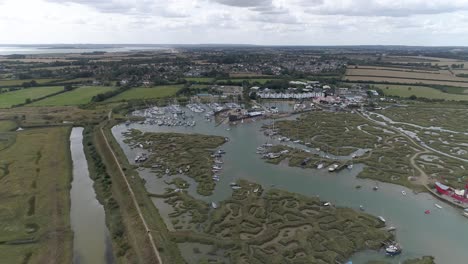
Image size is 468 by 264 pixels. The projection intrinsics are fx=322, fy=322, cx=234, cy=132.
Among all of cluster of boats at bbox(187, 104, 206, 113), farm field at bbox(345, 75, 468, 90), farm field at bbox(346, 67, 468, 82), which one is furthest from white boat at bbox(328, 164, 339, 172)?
farm field at bbox(346, 67, 468, 82)

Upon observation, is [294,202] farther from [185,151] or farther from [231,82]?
[231,82]

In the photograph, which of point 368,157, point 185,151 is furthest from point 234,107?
point 368,157

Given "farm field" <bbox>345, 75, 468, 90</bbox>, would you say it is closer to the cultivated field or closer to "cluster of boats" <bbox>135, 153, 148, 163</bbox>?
"cluster of boats" <bbox>135, 153, 148, 163</bbox>

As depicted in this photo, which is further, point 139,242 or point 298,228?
point 298,228

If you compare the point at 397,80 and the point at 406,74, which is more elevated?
the point at 406,74

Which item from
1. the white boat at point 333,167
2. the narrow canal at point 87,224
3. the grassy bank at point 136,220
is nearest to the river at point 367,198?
the white boat at point 333,167

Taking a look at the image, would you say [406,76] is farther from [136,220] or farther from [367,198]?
[136,220]

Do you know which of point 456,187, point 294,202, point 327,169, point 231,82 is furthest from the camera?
point 231,82

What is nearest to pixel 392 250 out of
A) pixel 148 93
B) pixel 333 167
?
pixel 333 167
